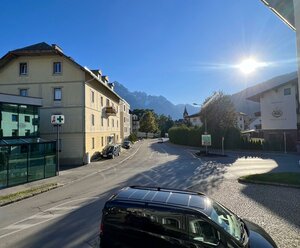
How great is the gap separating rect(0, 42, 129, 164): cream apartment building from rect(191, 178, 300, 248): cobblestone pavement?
58.7 feet

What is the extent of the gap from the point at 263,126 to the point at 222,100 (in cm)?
837

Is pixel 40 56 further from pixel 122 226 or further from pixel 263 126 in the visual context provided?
pixel 263 126

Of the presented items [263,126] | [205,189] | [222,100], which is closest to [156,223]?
[205,189]

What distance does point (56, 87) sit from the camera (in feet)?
100.0

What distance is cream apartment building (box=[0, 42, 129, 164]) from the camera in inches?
1171

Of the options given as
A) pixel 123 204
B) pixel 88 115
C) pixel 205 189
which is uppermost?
pixel 88 115

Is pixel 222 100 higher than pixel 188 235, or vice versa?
pixel 222 100

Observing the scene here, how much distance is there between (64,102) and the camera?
3023 cm

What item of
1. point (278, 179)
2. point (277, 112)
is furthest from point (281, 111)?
point (278, 179)

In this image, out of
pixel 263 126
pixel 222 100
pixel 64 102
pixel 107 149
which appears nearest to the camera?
pixel 64 102

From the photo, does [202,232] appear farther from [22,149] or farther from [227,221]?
[22,149]

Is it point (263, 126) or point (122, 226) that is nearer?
point (122, 226)

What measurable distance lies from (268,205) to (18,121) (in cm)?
2270

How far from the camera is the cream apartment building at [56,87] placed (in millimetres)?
29734
